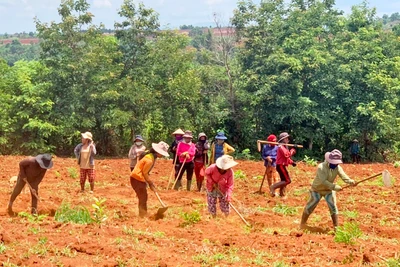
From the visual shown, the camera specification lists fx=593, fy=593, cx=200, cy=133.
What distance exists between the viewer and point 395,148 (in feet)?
94.0

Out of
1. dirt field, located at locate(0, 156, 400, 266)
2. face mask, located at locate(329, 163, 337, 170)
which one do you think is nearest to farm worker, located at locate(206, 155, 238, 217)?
dirt field, located at locate(0, 156, 400, 266)

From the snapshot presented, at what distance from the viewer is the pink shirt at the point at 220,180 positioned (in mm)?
9930

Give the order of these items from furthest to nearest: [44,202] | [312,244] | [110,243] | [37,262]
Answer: [44,202]
[312,244]
[110,243]
[37,262]

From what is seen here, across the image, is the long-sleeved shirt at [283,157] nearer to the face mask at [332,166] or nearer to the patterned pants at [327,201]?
the patterned pants at [327,201]

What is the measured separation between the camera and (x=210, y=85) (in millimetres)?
27781

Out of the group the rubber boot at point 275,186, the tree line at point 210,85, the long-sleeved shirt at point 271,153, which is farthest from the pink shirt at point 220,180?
the tree line at point 210,85

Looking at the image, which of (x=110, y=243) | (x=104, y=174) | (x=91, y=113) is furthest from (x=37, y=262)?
(x=91, y=113)

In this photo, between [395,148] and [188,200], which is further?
[395,148]

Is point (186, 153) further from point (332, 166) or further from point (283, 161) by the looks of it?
point (332, 166)

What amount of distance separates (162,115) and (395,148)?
11.5m

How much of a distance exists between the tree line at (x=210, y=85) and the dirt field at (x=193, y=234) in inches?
426

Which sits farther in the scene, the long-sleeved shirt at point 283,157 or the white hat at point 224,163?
the long-sleeved shirt at point 283,157

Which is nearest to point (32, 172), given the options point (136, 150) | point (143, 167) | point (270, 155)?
point (143, 167)

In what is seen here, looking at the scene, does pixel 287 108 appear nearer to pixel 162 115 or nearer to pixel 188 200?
pixel 162 115
